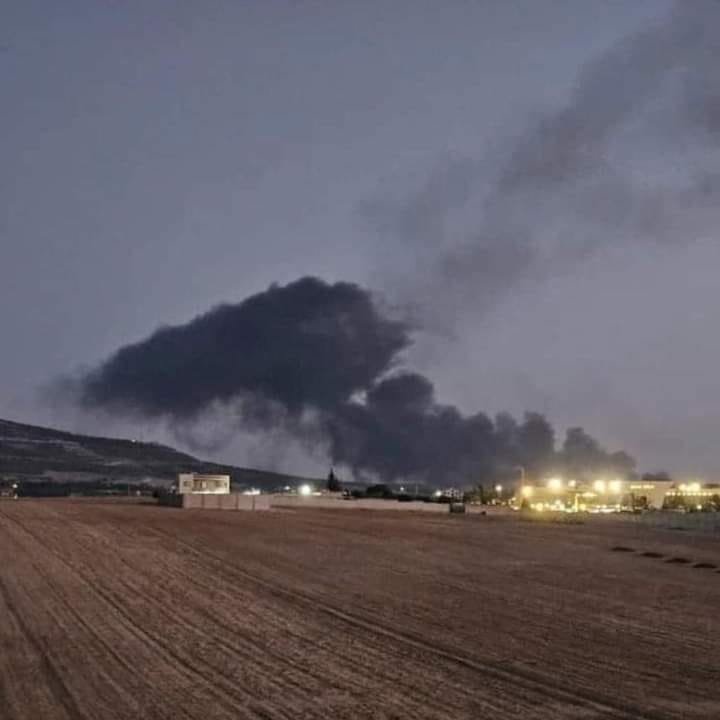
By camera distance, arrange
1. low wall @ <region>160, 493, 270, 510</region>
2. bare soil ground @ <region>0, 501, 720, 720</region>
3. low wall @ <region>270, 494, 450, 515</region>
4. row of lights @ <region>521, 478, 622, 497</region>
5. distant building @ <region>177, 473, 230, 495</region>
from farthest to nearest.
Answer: row of lights @ <region>521, 478, 622, 497</region>, distant building @ <region>177, 473, 230, 495</region>, low wall @ <region>270, 494, 450, 515</region>, low wall @ <region>160, 493, 270, 510</region>, bare soil ground @ <region>0, 501, 720, 720</region>

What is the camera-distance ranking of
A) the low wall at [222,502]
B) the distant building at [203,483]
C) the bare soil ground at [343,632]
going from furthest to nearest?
the distant building at [203,483] → the low wall at [222,502] → the bare soil ground at [343,632]

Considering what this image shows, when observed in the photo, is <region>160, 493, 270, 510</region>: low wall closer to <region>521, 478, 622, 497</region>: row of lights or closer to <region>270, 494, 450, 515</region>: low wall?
<region>270, 494, 450, 515</region>: low wall

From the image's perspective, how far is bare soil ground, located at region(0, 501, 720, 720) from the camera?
15.7 metres

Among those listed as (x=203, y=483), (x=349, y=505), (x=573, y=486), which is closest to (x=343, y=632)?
(x=349, y=505)

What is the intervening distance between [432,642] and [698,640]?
18.2ft

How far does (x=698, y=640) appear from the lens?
23.6 metres

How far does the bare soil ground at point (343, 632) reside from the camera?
51.5 ft

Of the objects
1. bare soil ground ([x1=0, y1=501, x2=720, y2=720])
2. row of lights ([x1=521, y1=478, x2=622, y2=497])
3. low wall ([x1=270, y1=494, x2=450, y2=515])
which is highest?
row of lights ([x1=521, y1=478, x2=622, y2=497])

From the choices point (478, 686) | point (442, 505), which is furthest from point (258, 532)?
point (442, 505)

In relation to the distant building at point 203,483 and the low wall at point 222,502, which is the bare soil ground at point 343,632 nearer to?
the low wall at point 222,502

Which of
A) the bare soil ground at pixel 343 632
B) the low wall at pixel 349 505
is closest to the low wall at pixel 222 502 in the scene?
the low wall at pixel 349 505

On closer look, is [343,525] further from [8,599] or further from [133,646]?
[133,646]

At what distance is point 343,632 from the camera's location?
74.0 feet

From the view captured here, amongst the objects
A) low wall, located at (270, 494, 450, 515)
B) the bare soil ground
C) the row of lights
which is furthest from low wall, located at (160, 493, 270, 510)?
the row of lights
